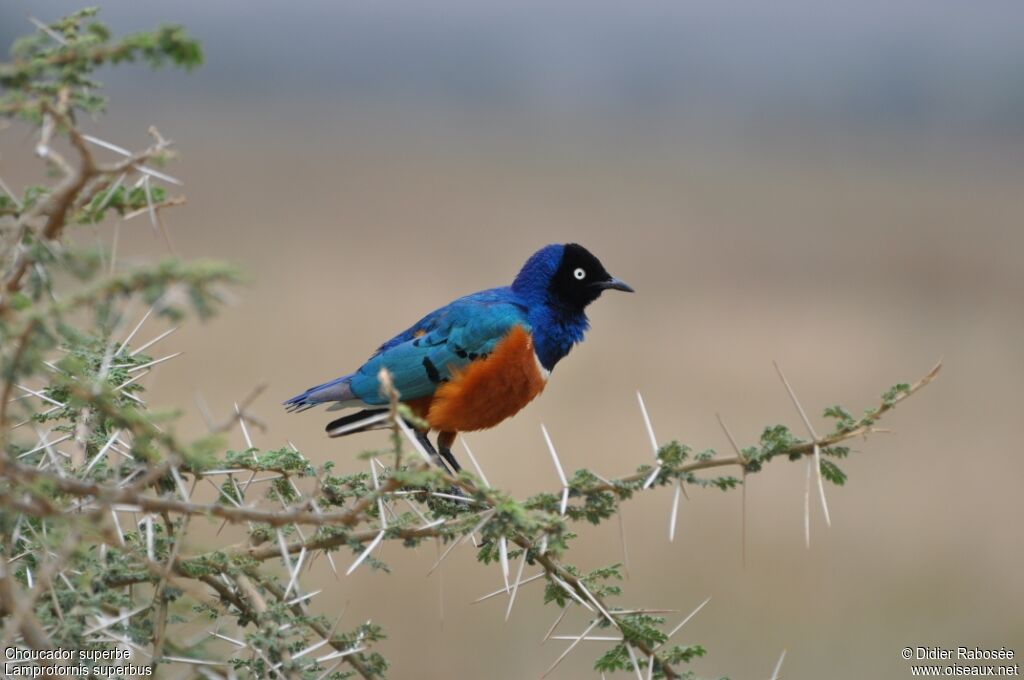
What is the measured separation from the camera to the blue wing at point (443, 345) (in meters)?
4.74

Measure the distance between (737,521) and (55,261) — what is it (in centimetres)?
857

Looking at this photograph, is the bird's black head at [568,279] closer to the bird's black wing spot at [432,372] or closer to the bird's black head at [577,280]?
the bird's black head at [577,280]

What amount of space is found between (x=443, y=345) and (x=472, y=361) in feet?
0.49

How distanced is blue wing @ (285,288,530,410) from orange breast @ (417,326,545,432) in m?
0.04

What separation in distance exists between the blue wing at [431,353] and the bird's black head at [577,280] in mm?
265

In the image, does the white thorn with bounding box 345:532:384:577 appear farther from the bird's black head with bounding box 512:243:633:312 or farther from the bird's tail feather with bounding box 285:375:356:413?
the bird's black head with bounding box 512:243:633:312

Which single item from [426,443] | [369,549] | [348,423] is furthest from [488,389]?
[369,549]

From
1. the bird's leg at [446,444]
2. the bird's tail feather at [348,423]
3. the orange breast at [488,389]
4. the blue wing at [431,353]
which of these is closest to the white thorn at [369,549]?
the bird's tail feather at [348,423]

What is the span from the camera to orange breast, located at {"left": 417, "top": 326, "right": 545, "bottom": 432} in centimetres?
474

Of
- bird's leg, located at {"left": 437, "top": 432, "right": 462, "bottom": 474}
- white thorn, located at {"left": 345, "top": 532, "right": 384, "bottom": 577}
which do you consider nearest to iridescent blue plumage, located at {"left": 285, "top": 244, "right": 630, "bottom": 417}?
bird's leg, located at {"left": 437, "top": 432, "right": 462, "bottom": 474}

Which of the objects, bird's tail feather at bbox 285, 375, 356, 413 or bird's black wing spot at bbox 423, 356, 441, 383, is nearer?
bird's tail feather at bbox 285, 375, 356, 413

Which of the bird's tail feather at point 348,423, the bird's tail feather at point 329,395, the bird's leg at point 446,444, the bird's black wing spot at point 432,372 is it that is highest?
the bird's black wing spot at point 432,372

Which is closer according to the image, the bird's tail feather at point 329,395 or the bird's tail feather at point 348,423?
the bird's tail feather at point 348,423

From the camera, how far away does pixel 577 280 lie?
521 cm
